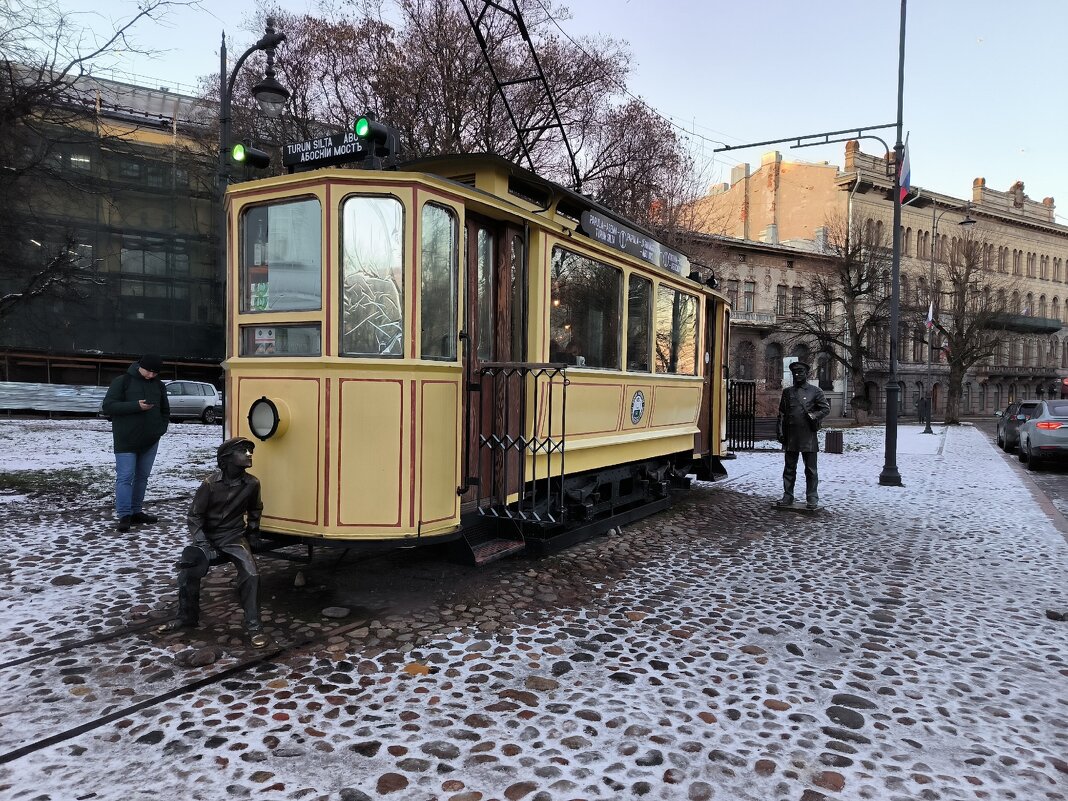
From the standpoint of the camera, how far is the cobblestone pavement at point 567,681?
9.52ft

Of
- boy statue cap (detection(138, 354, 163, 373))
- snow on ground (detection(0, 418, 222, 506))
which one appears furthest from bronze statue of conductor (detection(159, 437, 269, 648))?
snow on ground (detection(0, 418, 222, 506))

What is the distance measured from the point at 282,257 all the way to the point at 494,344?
1.71 metres

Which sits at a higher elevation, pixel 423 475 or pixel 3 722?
pixel 423 475

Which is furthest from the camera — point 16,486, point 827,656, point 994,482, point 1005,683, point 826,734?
point 994,482

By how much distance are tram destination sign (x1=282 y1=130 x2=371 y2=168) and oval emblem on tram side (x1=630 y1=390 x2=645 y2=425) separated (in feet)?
12.5

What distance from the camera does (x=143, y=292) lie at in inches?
1200

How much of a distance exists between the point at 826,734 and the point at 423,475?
273 centimetres

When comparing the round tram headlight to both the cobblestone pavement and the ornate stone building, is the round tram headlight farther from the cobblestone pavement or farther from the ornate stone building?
the ornate stone building

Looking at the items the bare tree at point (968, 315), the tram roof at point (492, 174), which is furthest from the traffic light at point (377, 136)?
the bare tree at point (968, 315)

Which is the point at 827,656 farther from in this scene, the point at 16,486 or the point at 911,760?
the point at 16,486

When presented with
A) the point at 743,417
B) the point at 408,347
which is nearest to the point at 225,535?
the point at 408,347

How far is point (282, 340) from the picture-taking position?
473cm

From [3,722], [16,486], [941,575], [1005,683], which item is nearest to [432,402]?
[3,722]

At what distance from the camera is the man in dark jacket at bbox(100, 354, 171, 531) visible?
6.71m
